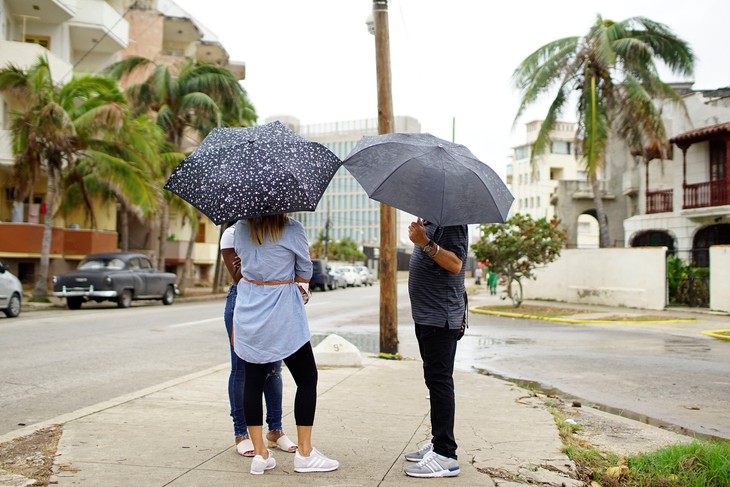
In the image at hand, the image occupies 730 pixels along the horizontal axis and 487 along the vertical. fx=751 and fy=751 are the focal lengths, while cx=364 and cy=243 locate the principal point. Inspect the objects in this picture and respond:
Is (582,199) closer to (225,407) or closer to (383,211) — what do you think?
(383,211)

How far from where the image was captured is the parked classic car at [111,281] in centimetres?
2144

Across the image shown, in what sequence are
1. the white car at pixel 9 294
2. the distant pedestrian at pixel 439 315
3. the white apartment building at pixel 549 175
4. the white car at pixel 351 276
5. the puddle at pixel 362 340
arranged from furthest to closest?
1. the white apartment building at pixel 549 175
2. the white car at pixel 351 276
3. the white car at pixel 9 294
4. the puddle at pixel 362 340
5. the distant pedestrian at pixel 439 315

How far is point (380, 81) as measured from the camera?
1074 centimetres

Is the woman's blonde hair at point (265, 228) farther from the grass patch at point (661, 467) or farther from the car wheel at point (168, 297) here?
the car wheel at point (168, 297)

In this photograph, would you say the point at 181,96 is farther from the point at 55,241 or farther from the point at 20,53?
the point at 55,241

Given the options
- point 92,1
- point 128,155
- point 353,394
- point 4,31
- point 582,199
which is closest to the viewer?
point 353,394

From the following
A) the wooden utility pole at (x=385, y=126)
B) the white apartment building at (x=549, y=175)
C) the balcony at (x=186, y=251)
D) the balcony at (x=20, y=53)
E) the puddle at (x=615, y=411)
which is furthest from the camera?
the white apartment building at (x=549, y=175)

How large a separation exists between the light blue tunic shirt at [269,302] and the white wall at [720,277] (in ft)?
65.6

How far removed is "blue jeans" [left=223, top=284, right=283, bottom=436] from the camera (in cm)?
500

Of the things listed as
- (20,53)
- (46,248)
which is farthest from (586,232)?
(46,248)

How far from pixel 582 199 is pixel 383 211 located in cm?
3079

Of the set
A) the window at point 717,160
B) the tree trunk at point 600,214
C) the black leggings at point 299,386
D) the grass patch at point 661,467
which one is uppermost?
the window at point 717,160

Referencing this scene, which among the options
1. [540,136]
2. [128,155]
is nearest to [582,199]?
[540,136]

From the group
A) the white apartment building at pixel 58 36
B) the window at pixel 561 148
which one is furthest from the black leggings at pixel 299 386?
the window at pixel 561 148
